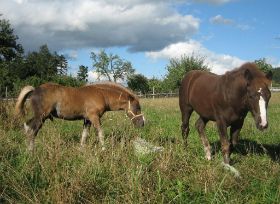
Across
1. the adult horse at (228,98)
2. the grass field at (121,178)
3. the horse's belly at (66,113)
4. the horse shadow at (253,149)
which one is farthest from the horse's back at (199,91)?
the horse's belly at (66,113)

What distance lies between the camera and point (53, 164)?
568 centimetres

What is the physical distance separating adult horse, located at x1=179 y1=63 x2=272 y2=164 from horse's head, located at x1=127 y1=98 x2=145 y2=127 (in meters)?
1.40

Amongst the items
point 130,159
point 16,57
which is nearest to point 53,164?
point 130,159

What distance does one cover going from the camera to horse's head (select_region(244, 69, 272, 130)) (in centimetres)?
640

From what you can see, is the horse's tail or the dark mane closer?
the dark mane

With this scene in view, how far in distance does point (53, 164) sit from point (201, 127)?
4.46m

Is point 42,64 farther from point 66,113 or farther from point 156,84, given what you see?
point 66,113

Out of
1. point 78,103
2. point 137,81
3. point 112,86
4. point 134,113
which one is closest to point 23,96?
point 78,103

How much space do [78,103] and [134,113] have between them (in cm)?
162

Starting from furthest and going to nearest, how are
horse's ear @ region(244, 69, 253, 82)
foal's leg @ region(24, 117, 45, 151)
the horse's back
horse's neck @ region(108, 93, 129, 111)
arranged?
1. horse's neck @ region(108, 93, 129, 111)
2. foal's leg @ region(24, 117, 45, 151)
3. the horse's back
4. horse's ear @ region(244, 69, 253, 82)

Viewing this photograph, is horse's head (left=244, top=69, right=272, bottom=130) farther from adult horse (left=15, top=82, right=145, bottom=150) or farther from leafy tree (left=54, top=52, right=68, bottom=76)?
leafy tree (left=54, top=52, right=68, bottom=76)

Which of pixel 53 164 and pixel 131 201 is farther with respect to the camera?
pixel 53 164

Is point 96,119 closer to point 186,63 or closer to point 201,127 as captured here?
point 201,127

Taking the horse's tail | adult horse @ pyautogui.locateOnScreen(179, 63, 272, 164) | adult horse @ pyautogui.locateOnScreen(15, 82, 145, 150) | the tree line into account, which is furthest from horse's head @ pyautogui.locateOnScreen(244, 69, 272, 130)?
the tree line
